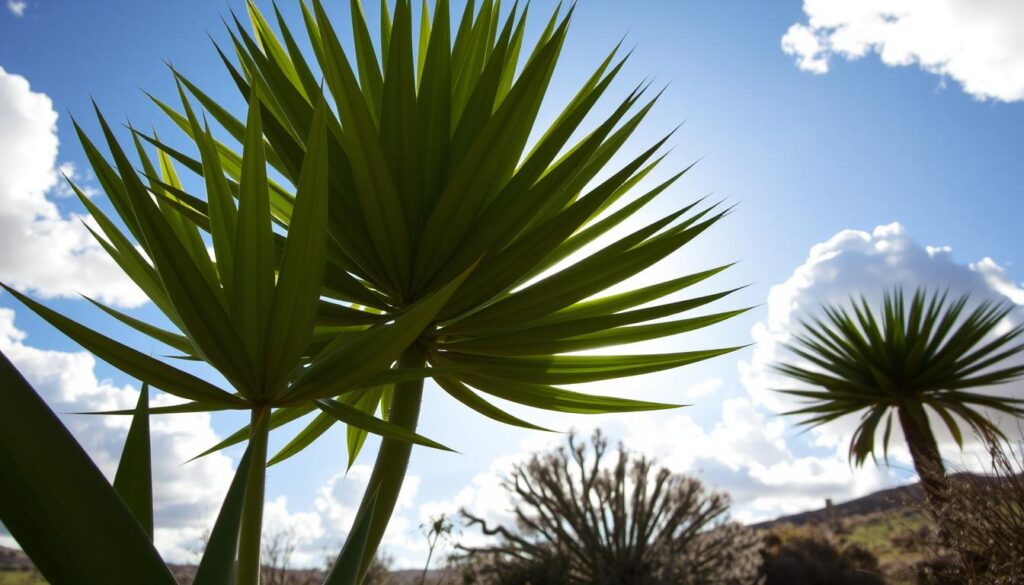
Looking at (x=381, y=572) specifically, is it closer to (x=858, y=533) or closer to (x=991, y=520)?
(x=991, y=520)

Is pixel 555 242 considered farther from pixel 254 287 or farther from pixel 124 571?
pixel 124 571

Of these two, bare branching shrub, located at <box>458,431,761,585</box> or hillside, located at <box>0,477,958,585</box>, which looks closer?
bare branching shrub, located at <box>458,431,761,585</box>

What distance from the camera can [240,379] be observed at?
1348 millimetres

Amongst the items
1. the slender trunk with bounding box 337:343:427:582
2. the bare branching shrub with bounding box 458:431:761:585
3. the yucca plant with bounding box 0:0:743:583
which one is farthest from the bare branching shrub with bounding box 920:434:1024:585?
the bare branching shrub with bounding box 458:431:761:585

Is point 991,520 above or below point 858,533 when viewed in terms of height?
below

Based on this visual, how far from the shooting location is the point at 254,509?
1.34 metres

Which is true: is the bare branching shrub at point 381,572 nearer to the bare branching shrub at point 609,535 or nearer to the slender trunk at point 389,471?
the bare branching shrub at point 609,535

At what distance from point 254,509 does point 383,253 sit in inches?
28.4

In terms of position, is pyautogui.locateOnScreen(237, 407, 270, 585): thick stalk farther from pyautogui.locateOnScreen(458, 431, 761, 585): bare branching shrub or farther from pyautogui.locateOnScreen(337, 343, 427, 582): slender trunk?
pyautogui.locateOnScreen(458, 431, 761, 585): bare branching shrub

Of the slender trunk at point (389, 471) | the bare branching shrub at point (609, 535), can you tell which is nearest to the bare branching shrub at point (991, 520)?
the slender trunk at point (389, 471)

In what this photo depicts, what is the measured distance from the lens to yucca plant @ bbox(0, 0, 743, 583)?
1292mm

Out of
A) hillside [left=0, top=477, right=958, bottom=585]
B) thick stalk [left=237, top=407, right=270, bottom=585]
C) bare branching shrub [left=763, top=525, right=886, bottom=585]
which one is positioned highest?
hillside [left=0, top=477, right=958, bottom=585]

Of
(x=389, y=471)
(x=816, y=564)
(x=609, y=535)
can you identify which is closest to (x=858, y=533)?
(x=816, y=564)

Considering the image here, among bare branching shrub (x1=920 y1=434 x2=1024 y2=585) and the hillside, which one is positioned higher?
the hillside
